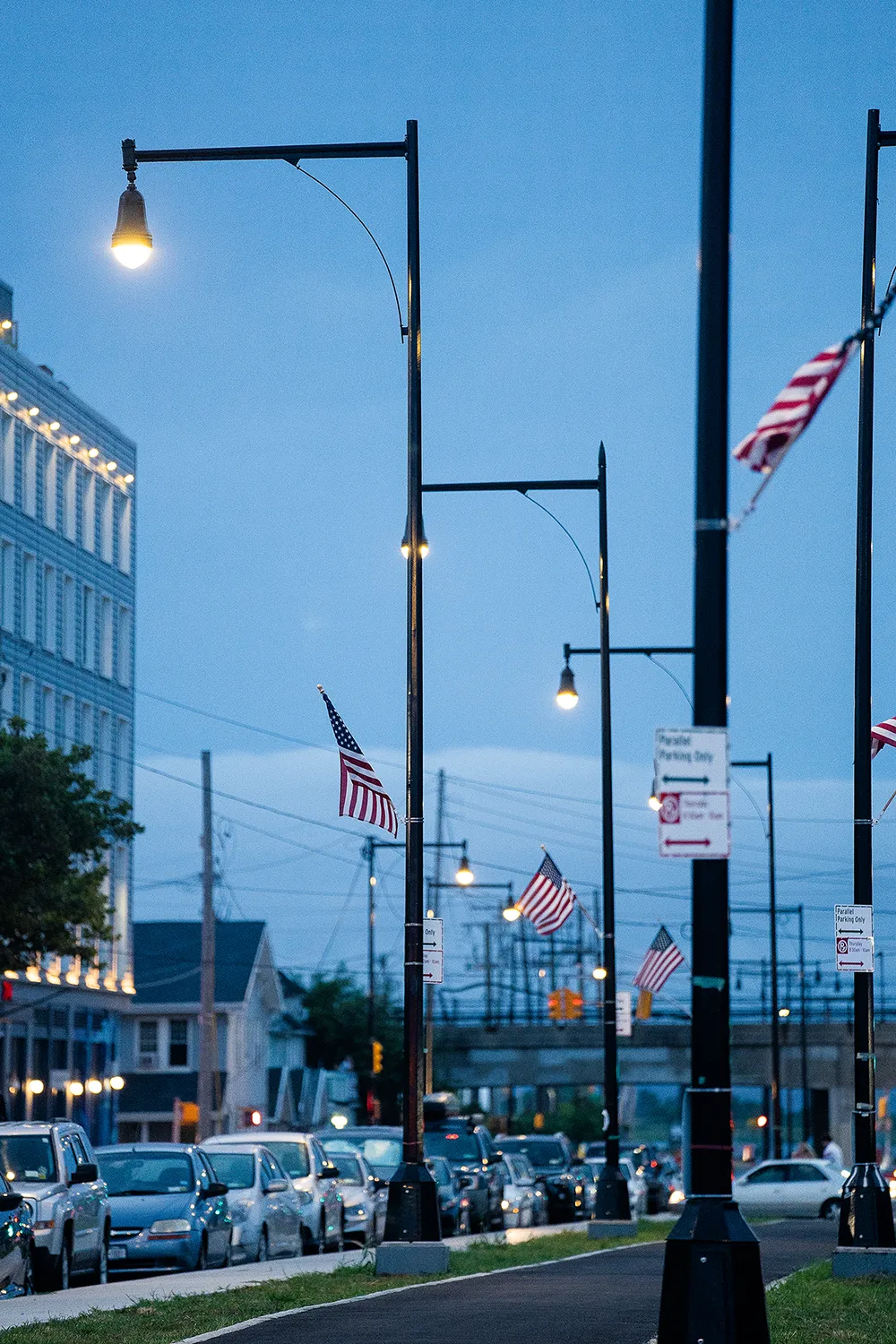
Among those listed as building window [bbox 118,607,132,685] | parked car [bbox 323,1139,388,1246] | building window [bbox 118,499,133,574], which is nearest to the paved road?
parked car [bbox 323,1139,388,1246]

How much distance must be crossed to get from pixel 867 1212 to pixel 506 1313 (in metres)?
4.57

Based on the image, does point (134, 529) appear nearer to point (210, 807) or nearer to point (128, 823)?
point (210, 807)

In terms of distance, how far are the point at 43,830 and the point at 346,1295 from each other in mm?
19138

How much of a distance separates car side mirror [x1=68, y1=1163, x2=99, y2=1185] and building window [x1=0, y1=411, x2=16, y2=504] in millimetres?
34253

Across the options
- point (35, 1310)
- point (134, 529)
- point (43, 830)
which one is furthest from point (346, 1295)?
point (134, 529)

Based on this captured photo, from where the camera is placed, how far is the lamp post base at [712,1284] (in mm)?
9688

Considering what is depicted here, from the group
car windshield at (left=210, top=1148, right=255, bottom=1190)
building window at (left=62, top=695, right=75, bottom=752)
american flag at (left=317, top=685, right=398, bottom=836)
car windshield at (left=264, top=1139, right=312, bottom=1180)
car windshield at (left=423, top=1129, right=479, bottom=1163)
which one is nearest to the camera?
american flag at (left=317, top=685, right=398, bottom=836)

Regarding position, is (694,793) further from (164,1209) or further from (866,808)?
(164,1209)

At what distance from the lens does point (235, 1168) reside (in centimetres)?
2617

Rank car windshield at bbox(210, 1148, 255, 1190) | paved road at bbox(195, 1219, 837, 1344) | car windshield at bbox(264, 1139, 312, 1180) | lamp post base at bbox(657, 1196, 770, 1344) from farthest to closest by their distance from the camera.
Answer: car windshield at bbox(264, 1139, 312, 1180)
car windshield at bbox(210, 1148, 255, 1190)
paved road at bbox(195, 1219, 837, 1344)
lamp post base at bbox(657, 1196, 770, 1344)

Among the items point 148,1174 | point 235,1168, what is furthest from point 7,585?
point 148,1174

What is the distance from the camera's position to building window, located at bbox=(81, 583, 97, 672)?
196 ft

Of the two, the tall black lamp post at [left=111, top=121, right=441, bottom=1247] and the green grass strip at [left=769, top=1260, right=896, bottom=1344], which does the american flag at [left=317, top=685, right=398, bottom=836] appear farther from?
the green grass strip at [left=769, top=1260, right=896, bottom=1344]

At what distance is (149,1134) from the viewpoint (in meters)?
75.4
